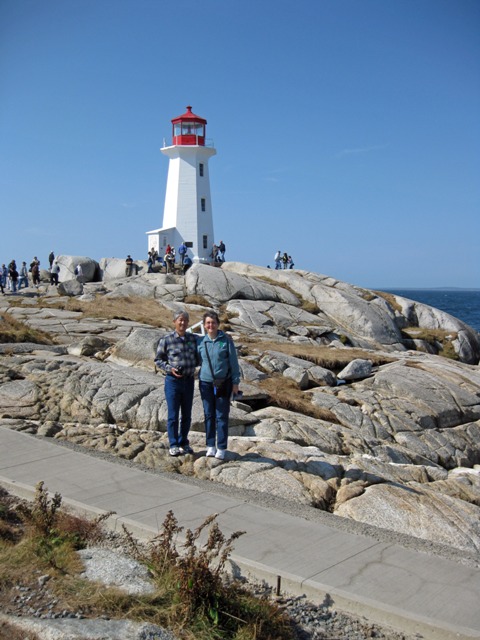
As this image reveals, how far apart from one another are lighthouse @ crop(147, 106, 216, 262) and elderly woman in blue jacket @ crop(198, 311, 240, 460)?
3985 cm

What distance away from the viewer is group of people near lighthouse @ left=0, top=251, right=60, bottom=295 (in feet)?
127

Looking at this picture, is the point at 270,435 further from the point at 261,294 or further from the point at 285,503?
the point at 261,294

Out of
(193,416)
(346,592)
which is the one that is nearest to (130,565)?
(346,592)

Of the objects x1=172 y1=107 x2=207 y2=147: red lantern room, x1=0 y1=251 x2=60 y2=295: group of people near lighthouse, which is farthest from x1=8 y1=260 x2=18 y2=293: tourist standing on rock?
x1=172 y1=107 x2=207 y2=147: red lantern room

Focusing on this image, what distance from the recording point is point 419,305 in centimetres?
3944

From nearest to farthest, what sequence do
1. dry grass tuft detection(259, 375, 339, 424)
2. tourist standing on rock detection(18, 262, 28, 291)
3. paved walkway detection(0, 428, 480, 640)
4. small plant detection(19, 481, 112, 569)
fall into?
paved walkway detection(0, 428, 480, 640) < small plant detection(19, 481, 112, 569) < dry grass tuft detection(259, 375, 339, 424) < tourist standing on rock detection(18, 262, 28, 291)

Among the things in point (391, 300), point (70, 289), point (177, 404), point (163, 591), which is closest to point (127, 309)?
point (70, 289)

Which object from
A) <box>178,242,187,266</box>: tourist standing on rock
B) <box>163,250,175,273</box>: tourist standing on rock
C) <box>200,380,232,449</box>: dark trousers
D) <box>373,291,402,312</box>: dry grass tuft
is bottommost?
<box>200,380,232,449</box>: dark trousers

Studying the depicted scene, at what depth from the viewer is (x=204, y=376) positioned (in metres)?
9.28

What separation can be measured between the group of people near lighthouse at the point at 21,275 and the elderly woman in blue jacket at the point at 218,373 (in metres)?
30.5

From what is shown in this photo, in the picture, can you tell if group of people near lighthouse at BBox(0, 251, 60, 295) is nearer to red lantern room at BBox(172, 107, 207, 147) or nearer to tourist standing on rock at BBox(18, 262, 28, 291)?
tourist standing on rock at BBox(18, 262, 28, 291)

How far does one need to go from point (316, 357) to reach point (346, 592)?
1706cm

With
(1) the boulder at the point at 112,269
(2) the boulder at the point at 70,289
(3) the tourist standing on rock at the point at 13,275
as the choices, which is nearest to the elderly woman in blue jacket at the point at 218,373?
(2) the boulder at the point at 70,289

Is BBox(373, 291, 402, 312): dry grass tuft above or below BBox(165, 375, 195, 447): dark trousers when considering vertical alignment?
above
